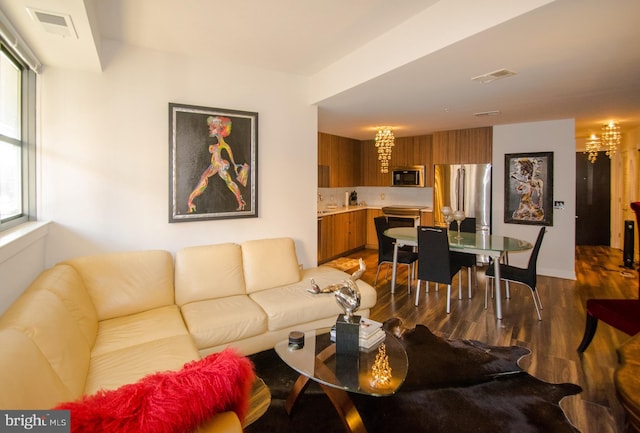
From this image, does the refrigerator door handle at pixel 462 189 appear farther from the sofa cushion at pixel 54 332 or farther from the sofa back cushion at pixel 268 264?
the sofa cushion at pixel 54 332

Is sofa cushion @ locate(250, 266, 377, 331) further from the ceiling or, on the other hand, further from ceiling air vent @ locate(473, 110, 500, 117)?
ceiling air vent @ locate(473, 110, 500, 117)

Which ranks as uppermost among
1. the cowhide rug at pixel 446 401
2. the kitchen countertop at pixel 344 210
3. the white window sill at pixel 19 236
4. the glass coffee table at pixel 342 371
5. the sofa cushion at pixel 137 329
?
the kitchen countertop at pixel 344 210

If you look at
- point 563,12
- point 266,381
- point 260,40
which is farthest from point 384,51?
point 266,381

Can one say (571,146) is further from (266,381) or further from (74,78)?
(74,78)

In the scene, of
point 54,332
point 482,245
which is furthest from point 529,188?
point 54,332

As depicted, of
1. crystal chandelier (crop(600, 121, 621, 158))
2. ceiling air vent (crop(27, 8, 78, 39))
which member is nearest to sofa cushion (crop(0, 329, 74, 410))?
ceiling air vent (crop(27, 8, 78, 39))

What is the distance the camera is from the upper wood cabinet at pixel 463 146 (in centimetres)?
575

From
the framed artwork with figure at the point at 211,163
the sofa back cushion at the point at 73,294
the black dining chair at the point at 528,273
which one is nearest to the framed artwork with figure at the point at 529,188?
the black dining chair at the point at 528,273

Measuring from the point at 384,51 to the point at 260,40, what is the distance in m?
1.07

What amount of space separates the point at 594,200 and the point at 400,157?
4.62m

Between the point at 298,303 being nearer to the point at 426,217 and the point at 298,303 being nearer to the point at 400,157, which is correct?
the point at 426,217

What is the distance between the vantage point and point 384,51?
2824mm

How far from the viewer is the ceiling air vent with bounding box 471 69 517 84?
116 inches

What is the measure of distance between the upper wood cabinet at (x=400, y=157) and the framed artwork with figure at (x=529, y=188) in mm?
1470
